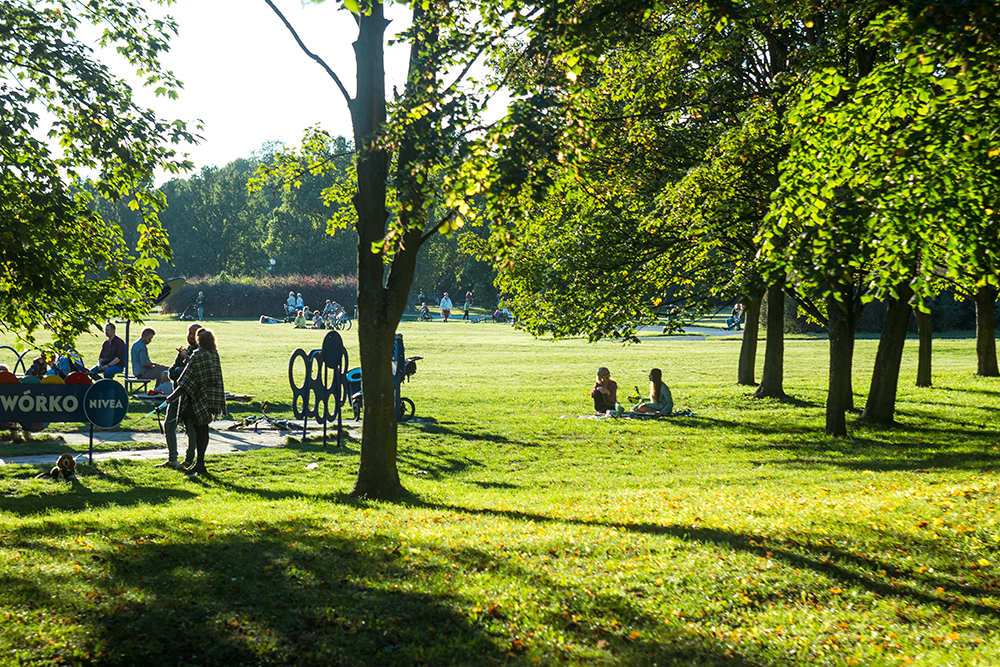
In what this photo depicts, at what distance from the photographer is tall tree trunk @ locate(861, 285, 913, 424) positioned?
53.4 ft

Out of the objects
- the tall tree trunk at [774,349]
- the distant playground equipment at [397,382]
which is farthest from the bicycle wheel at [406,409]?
the tall tree trunk at [774,349]

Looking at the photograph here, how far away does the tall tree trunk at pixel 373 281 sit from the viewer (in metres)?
9.06

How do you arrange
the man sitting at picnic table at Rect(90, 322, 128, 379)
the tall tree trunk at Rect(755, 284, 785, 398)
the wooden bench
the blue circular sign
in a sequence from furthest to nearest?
the tall tree trunk at Rect(755, 284, 785, 398) → the wooden bench → the man sitting at picnic table at Rect(90, 322, 128, 379) → the blue circular sign

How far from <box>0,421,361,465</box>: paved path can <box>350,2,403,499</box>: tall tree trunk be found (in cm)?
433

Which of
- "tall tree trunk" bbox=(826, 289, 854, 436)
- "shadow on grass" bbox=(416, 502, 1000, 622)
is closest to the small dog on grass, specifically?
"shadow on grass" bbox=(416, 502, 1000, 622)

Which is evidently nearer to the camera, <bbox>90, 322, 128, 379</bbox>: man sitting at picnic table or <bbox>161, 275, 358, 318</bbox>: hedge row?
<bbox>90, 322, 128, 379</bbox>: man sitting at picnic table

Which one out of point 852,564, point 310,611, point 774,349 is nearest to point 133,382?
point 774,349

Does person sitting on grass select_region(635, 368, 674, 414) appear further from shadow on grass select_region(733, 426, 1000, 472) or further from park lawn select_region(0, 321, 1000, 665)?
park lawn select_region(0, 321, 1000, 665)

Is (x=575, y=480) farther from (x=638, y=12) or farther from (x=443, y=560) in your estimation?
(x=638, y=12)

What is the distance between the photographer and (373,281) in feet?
30.3

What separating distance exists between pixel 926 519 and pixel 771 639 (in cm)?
346

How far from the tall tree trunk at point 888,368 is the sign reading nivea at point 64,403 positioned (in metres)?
13.3

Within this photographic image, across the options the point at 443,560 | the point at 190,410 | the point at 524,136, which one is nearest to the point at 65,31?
the point at 190,410

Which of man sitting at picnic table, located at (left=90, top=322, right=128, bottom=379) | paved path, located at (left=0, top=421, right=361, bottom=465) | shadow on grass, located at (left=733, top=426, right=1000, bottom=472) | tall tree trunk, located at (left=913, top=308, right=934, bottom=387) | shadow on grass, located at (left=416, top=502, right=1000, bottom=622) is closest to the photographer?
shadow on grass, located at (left=416, top=502, right=1000, bottom=622)
